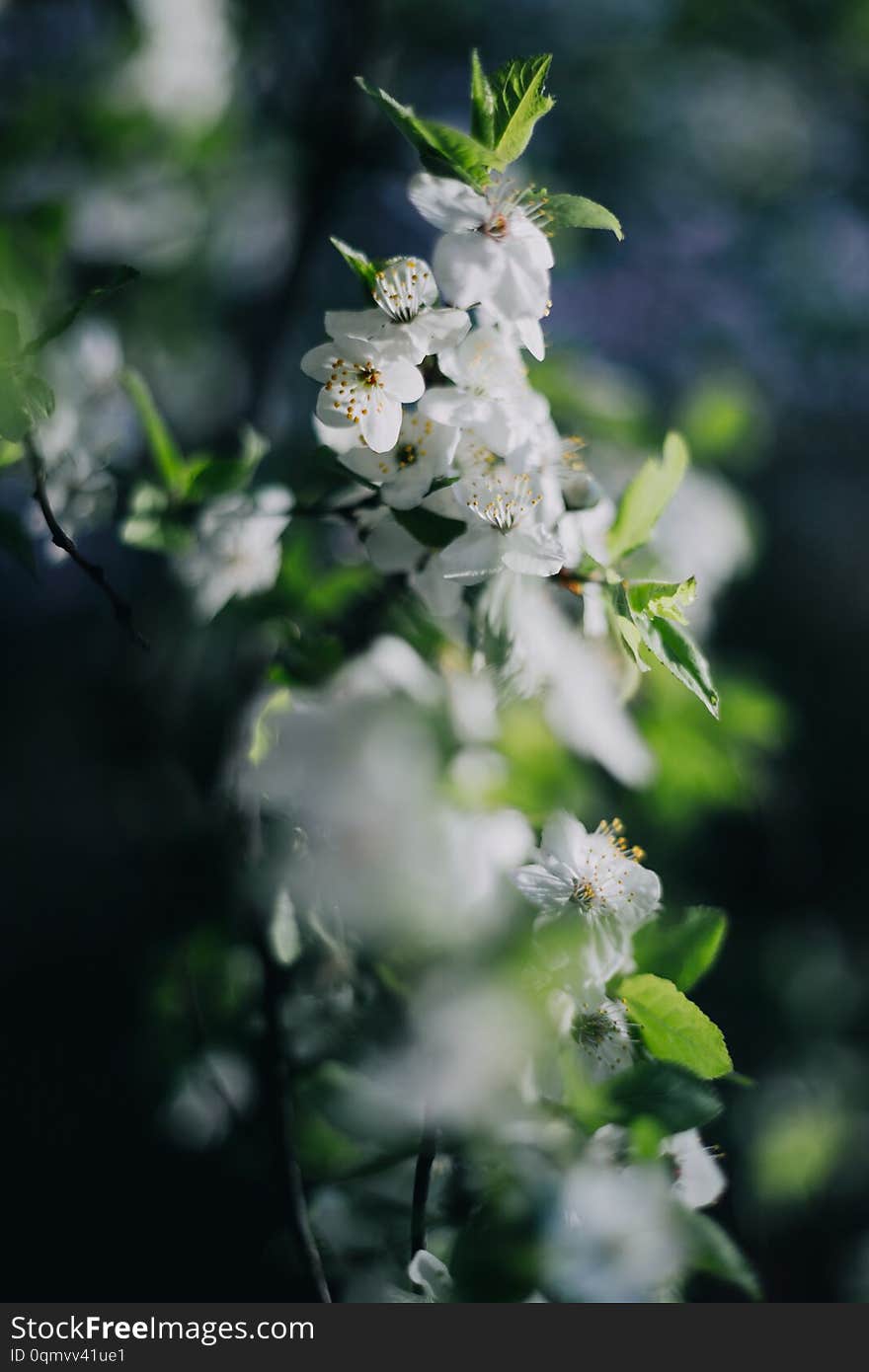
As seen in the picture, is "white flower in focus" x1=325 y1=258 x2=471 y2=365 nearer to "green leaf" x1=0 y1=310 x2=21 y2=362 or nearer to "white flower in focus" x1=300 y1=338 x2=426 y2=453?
"white flower in focus" x1=300 y1=338 x2=426 y2=453

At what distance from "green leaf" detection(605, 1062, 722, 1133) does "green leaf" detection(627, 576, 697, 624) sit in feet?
0.70

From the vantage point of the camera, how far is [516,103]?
0.44 meters

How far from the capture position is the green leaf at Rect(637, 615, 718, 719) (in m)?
0.46

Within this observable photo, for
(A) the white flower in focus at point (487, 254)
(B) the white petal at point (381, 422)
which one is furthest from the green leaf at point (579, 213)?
(B) the white petal at point (381, 422)

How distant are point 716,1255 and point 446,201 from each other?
1.70ft

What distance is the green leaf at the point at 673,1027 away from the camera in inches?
18.2

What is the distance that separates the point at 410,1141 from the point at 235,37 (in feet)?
5.54

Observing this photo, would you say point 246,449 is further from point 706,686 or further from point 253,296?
point 253,296

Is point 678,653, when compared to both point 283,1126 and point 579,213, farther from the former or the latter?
point 283,1126

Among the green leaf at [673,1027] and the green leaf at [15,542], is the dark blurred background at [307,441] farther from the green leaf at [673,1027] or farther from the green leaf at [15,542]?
the green leaf at [673,1027]

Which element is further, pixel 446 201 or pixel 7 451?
pixel 7 451

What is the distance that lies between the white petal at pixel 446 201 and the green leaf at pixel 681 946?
35 cm

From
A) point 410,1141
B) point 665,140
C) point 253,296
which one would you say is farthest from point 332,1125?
point 665,140

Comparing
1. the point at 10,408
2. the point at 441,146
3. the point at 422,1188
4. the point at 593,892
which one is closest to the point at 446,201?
the point at 441,146
